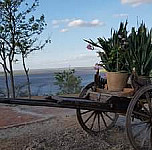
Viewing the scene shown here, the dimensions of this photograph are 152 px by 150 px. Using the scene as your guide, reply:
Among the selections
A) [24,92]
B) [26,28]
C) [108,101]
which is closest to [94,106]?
[108,101]

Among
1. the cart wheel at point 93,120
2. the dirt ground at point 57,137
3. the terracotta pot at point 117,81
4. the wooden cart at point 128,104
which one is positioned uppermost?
the terracotta pot at point 117,81

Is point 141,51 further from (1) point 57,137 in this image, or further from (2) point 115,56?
(1) point 57,137

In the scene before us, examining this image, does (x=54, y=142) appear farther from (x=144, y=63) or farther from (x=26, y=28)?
(x=26, y=28)

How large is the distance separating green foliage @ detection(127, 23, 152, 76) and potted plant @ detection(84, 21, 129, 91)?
9 centimetres

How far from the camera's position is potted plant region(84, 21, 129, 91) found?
3.98 meters

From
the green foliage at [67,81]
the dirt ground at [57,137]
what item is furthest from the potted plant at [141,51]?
the green foliage at [67,81]

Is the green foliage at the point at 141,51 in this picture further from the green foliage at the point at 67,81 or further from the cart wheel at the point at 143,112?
the green foliage at the point at 67,81

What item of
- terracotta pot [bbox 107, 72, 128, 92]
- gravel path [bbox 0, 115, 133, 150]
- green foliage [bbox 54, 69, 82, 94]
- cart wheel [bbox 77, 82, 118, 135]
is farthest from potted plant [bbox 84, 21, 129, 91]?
green foliage [bbox 54, 69, 82, 94]

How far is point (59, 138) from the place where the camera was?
449cm

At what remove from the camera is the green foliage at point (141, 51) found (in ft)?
13.6

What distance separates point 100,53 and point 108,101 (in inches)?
44.2

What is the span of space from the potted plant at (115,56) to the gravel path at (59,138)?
82 cm

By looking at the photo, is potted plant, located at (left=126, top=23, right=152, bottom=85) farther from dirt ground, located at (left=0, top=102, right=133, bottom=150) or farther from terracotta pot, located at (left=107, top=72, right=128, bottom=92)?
dirt ground, located at (left=0, top=102, right=133, bottom=150)

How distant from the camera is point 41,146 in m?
4.05
